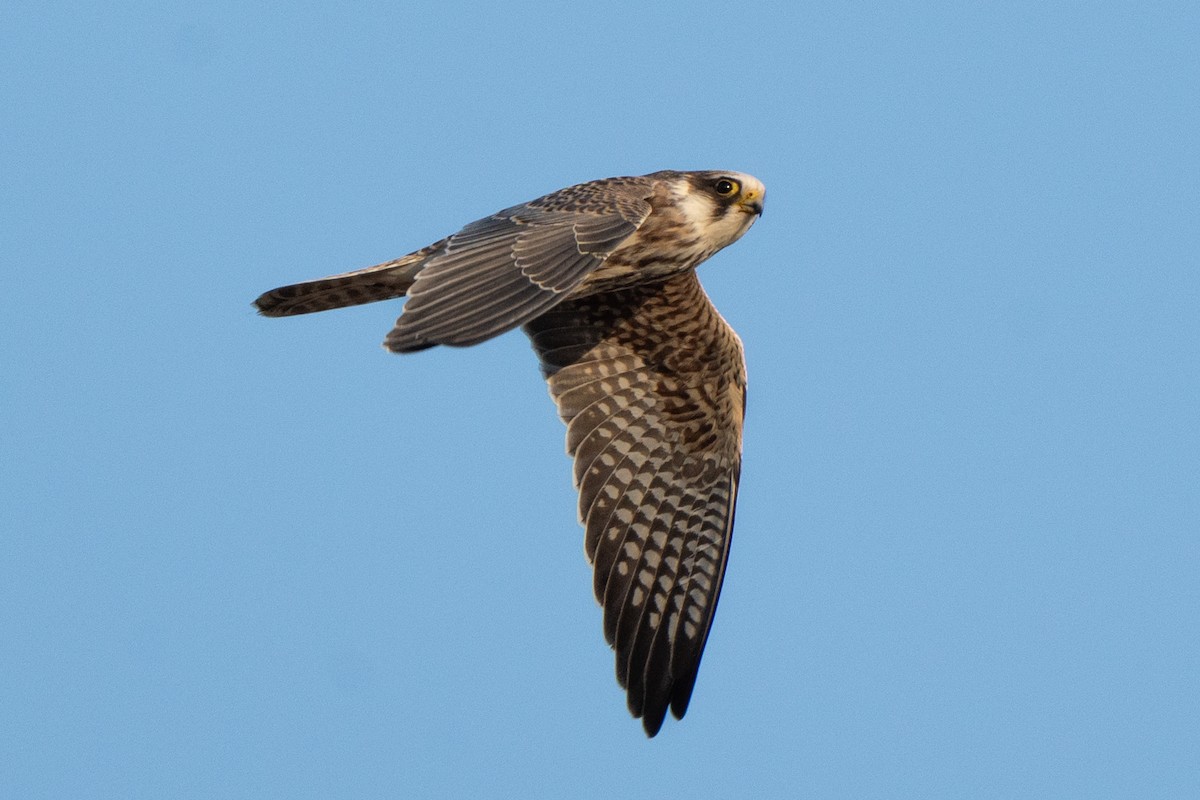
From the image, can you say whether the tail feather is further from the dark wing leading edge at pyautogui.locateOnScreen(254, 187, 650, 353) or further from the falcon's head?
the falcon's head

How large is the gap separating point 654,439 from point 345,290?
1.96 meters

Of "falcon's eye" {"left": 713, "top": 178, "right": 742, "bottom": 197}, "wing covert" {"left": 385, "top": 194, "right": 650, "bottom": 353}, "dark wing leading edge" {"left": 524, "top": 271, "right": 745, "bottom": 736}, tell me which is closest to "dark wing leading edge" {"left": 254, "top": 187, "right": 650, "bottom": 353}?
"wing covert" {"left": 385, "top": 194, "right": 650, "bottom": 353}

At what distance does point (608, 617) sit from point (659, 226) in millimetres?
1946

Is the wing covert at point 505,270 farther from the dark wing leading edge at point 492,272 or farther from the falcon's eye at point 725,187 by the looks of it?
the falcon's eye at point 725,187

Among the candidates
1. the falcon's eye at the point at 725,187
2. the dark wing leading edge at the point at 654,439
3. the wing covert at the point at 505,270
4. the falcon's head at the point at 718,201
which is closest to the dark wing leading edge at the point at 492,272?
the wing covert at the point at 505,270

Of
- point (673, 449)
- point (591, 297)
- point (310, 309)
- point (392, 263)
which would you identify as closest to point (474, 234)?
point (392, 263)

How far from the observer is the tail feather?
7172 mm

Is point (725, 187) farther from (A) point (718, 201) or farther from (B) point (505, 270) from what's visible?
(B) point (505, 270)

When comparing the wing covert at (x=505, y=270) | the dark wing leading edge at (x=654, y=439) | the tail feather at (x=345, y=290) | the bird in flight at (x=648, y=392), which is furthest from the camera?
the dark wing leading edge at (x=654, y=439)

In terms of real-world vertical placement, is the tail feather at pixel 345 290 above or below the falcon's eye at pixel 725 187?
below

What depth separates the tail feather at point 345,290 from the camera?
717 cm

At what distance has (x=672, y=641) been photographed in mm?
8039

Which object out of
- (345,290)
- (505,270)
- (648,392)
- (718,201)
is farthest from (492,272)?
(648,392)

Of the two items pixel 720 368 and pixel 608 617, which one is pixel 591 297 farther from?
pixel 608 617
